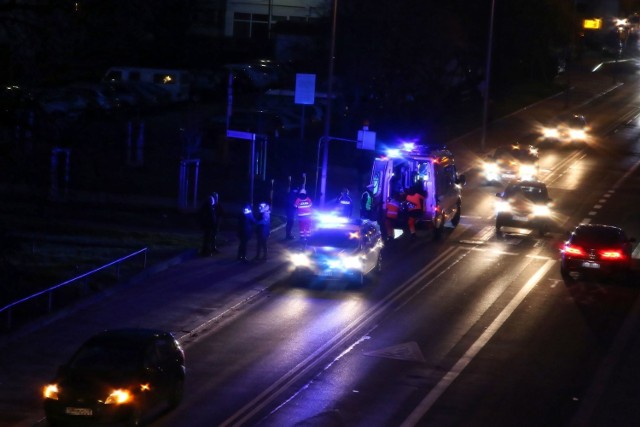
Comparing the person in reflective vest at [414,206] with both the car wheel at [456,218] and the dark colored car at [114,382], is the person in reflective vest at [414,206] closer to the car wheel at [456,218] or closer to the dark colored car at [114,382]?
the car wheel at [456,218]

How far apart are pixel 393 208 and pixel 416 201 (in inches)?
28.5

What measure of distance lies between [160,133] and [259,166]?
25.4 feet

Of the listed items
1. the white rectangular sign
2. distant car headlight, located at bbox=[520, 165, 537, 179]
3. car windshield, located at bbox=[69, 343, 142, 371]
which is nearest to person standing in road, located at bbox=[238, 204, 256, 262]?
the white rectangular sign

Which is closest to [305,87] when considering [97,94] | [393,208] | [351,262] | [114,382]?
[393,208]

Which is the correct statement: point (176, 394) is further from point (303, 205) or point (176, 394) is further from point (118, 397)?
point (303, 205)

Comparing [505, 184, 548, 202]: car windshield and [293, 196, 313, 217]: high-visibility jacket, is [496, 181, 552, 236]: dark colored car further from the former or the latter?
[293, 196, 313, 217]: high-visibility jacket

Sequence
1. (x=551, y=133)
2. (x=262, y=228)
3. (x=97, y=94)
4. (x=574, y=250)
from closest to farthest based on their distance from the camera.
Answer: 1. (x=574, y=250)
2. (x=262, y=228)
3. (x=97, y=94)
4. (x=551, y=133)

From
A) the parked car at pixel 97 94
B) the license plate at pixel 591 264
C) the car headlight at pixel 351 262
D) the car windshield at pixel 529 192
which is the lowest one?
the car headlight at pixel 351 262

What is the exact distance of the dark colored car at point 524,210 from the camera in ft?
114

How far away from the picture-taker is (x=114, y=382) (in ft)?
49.2

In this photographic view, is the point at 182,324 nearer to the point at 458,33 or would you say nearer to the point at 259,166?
the point at 259,166

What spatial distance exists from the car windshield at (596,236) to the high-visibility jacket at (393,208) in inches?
239

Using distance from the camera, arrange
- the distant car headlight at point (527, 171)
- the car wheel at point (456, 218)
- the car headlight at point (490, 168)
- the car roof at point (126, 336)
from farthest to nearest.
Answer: the distant car headlight at point (527, 171) → the car headlight at point (490, 168) → the car wheel at point (456, 218) → the car roof at point (126, 336)

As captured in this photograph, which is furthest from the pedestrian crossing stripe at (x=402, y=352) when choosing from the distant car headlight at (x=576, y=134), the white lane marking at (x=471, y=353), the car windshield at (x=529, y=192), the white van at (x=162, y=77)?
the distant car headlight at (x=576, y=134)
